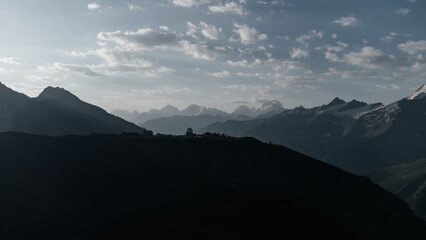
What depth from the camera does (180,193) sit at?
135m

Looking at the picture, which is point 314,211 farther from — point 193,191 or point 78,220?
point 78,220

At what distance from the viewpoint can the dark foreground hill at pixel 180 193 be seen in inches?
4382

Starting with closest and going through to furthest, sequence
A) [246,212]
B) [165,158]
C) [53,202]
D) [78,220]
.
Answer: [78,220], [53,202], [246,212], [165,158]

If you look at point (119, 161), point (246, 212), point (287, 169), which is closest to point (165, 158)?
point (119, 161)

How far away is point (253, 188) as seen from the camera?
147 metres

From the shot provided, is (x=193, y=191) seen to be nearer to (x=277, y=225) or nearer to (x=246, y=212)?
(x=246, y=212)

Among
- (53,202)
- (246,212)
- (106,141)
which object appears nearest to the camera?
(53,202)

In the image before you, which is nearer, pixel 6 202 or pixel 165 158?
pixel 6 202

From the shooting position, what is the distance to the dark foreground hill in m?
111

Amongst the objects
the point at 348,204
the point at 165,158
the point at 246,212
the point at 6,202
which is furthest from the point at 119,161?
the point at 348,204

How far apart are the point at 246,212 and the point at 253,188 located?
58.4ft

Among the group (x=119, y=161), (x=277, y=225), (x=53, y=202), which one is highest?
(x=119, y=161)

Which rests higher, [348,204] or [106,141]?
[106,141]

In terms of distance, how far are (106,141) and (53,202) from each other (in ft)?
174
